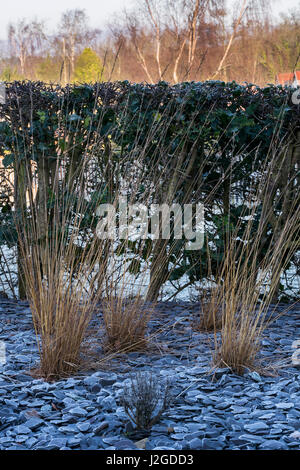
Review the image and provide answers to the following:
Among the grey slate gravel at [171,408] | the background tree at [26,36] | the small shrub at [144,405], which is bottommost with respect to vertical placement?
the grey slate gravel at [171,408]

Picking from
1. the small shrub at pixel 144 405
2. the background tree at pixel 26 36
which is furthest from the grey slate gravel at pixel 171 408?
the background tree at pixel 26 36

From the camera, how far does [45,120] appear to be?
3156mm

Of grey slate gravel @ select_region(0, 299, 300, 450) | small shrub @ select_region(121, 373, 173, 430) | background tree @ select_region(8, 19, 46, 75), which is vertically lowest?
grey slate gravel @ select_region(0, 299, 300, 450)

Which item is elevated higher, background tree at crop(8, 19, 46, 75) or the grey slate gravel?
background tree at crop(8, 19, 46, 75)

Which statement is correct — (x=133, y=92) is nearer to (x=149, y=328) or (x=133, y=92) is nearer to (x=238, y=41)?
(x=149, y=328)

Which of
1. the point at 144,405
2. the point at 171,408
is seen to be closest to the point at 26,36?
the point at 171,408

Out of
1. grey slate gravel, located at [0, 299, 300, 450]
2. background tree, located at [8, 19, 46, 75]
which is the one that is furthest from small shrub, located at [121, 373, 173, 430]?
background tree, located at [8, 19, 46, 75]

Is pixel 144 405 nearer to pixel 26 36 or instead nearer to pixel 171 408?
pixel 171 408

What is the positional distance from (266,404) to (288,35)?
31.6 m

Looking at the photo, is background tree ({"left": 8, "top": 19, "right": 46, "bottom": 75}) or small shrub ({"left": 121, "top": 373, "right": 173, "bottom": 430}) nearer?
small shrub ({"left": 121, "top": 373, "right": 173, "bottom": 430})

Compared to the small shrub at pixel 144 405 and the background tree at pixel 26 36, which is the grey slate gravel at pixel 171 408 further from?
the background tree at pixel 26 36

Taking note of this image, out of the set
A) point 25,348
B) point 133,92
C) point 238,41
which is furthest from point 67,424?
point 238,41

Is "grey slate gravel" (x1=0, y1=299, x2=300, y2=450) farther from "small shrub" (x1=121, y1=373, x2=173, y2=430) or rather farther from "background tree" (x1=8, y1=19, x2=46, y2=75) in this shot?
"background tree" (x1=8, y1=19, x2=46, y2=75)

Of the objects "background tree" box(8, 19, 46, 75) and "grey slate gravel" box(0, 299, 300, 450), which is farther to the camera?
"background tree" box(8, 19, 46, 75)
